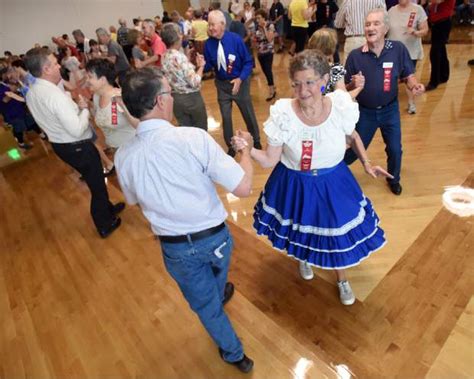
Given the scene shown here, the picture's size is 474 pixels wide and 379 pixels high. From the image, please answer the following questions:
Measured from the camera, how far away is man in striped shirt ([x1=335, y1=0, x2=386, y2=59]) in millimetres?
3627

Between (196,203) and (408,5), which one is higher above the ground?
(408,5)

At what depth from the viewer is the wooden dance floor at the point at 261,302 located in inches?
73.7

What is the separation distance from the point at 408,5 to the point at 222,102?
7.97 ft

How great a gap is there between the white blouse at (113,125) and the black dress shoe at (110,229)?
80 centimetres

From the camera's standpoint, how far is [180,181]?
1.32 metres

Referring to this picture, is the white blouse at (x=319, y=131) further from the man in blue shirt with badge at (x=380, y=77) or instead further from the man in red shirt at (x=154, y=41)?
the man in red shirt at (x=154, y=41)

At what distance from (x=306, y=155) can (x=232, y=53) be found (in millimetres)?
2225

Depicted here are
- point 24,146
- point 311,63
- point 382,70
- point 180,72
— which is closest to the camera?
point 311,63

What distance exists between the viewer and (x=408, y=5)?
385 cm

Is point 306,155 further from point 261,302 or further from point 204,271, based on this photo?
point 261,302

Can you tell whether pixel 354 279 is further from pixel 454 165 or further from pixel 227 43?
pixel 227 43

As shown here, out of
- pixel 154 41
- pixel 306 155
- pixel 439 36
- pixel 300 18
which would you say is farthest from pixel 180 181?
pixel 300 18

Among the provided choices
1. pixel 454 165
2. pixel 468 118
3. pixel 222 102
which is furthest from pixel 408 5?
pixel 222 102

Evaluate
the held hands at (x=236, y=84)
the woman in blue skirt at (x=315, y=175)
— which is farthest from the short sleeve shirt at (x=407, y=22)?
the woman in blue skirt at (x=315, y=175)
